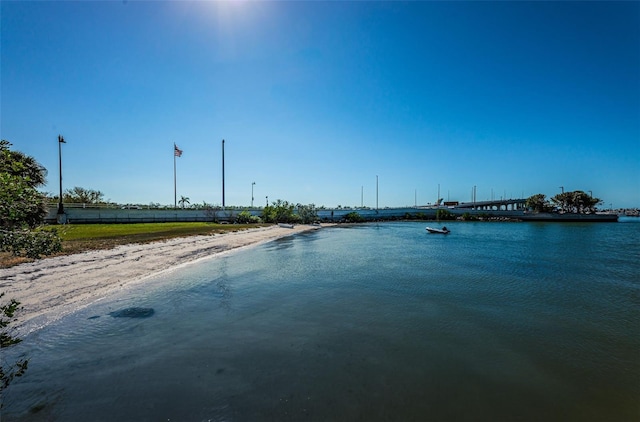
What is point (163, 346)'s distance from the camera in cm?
808

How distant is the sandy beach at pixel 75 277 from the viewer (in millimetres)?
10027

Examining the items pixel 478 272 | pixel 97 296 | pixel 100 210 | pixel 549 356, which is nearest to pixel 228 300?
pixel 97 296

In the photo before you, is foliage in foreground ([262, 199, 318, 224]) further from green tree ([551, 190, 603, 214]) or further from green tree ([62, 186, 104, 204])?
green tree ([551, 190, 603, 214])

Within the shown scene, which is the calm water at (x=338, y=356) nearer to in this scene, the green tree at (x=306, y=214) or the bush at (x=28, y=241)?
the bush at (x=28, y=241)

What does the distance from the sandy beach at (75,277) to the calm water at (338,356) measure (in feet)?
2.84

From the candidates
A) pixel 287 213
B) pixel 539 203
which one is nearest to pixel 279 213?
pixel 287 213

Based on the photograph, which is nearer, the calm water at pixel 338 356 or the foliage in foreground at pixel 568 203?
the calm water at pixel 338 356

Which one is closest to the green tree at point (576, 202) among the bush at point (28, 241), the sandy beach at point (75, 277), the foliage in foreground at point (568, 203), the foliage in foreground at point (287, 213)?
the foliage in foreground at point (568, 203)

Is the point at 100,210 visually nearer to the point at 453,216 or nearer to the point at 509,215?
the point at 453,216

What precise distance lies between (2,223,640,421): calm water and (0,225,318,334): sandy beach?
34.1 inches

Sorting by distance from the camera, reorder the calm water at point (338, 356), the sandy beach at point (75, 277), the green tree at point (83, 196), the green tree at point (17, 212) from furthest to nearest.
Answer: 1. the green tree at point (83, 196)
2. the sandy beach at point (75, 277)
3. the calm water at point (338, 356)
4. the green tree at point (17, 212)

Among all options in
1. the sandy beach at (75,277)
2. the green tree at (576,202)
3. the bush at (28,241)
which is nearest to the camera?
the bush at (28,241)

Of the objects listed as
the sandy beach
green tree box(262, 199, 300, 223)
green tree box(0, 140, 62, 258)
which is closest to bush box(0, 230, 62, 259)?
green tree box(0, 140, 62, 258)

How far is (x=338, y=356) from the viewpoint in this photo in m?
7.68
